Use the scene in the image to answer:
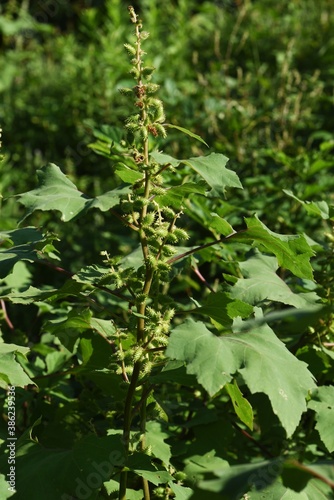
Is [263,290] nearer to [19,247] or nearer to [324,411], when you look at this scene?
[324,411]

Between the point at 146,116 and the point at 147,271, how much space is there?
1.42 ft

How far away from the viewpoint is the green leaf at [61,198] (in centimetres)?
201

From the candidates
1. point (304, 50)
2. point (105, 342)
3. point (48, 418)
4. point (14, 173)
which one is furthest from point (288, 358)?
point (304, 50)

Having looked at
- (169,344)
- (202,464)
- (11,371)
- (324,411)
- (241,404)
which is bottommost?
(202,464)

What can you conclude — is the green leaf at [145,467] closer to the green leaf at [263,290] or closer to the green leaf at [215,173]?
the green leaf at [263,290]

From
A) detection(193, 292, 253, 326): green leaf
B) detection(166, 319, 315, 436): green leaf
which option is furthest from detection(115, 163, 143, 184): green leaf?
detection(166, 319, 315, 436): green leaf

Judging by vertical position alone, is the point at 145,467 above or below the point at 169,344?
below

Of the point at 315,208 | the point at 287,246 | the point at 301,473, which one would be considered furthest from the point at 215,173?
the point at 301,473

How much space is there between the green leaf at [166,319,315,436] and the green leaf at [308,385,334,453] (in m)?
0.46

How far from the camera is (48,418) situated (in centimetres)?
258

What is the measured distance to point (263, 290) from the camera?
83.9 inches

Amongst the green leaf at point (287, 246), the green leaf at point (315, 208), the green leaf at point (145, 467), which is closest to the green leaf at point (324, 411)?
the green leaf at point (287, 246)

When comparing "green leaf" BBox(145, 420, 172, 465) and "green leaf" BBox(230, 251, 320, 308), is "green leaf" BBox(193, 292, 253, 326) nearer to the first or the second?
"green leaf" BBox(230, 251, 320, 308)

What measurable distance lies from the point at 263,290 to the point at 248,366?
49cm
